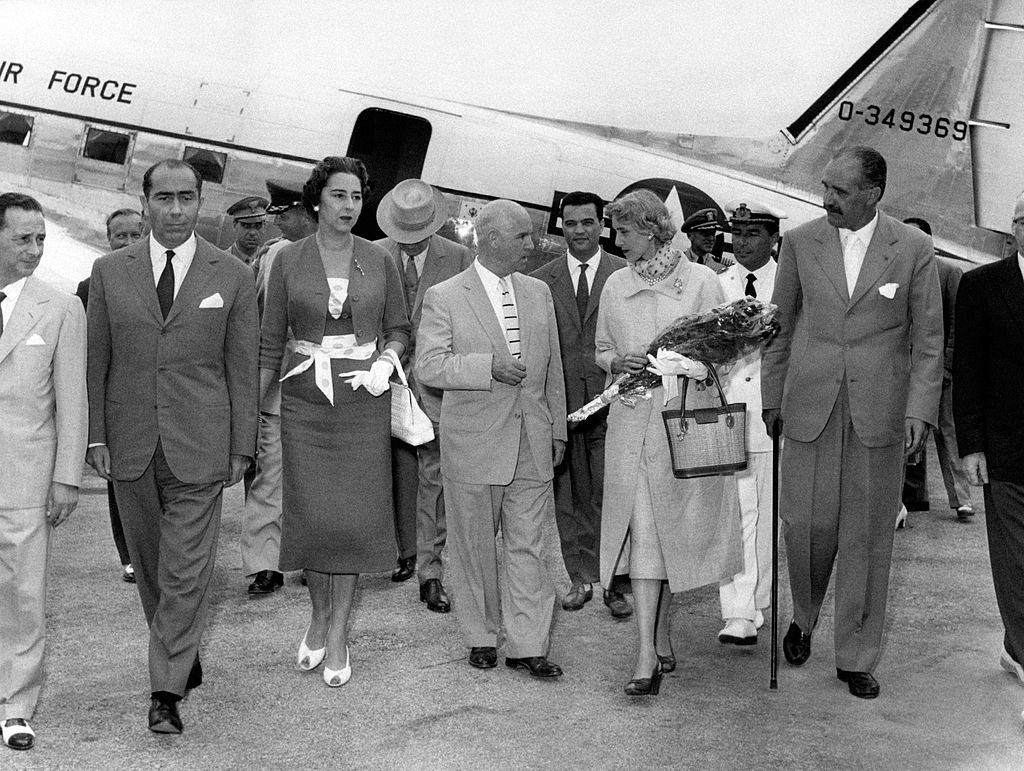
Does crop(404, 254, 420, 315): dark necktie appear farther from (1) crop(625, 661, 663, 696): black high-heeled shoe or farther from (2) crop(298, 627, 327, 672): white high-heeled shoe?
(1) crop(625, 661, 663, 696): black high-heeled shoe

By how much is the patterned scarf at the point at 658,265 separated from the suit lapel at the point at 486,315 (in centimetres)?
63

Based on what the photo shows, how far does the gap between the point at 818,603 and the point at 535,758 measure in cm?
171

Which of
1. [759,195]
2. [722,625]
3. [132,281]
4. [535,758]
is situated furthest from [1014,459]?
[759,195]

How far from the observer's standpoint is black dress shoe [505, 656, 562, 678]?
4969 millimetres

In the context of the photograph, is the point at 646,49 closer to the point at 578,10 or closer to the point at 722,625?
the point at 578,10

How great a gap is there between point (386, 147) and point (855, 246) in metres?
5.72

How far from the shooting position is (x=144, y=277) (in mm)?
4434

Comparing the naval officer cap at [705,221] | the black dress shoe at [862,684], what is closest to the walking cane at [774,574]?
the black dress shoe at [862,684]

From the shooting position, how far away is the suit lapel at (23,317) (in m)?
4.08

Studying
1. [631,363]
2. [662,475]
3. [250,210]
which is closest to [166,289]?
[631,363]

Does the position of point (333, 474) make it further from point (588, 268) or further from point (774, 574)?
point (588, 268)

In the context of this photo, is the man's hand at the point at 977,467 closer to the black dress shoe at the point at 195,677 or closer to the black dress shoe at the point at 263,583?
the black dress shoe at the point at 195,677

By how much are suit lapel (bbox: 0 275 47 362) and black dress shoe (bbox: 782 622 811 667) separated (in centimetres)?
325

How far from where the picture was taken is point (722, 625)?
5.89 m
